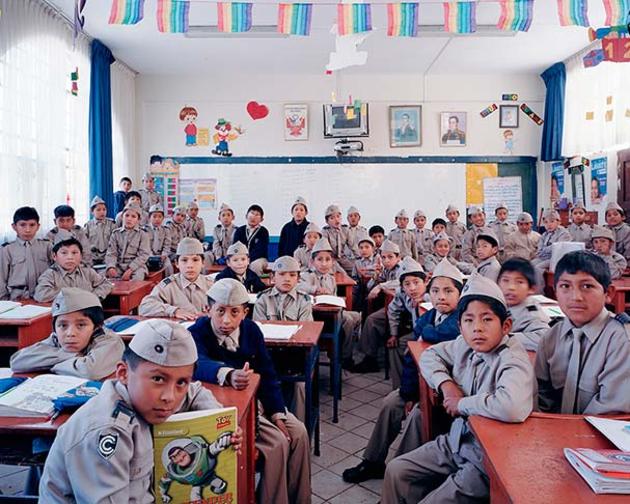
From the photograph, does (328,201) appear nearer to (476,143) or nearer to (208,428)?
(476,143)

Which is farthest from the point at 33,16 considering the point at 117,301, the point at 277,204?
the point at 277,204

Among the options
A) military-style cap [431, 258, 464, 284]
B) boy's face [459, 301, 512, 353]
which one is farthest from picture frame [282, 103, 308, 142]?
boy's face [459, 301, 512, 353]

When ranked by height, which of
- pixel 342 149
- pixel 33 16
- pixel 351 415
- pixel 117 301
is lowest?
pixel 351 415

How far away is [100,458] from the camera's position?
1133 millimetres

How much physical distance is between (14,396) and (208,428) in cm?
81

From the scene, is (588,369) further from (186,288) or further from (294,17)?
(294,17)

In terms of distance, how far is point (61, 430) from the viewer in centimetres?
118

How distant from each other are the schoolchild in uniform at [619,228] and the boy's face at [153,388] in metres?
6.27

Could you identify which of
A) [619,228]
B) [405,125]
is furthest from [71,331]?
[405,125]

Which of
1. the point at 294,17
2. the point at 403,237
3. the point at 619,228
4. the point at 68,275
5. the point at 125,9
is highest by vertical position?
the point at 294,17

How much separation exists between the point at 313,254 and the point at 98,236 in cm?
285

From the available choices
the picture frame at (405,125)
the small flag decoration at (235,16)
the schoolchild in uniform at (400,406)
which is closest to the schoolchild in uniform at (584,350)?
the schoolchild in uniform at (400,406)

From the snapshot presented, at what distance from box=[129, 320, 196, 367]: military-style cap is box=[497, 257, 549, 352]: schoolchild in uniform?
176cm

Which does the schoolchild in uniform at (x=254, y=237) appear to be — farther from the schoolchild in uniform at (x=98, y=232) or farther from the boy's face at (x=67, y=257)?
the boy's face at (x=67, y=257)
